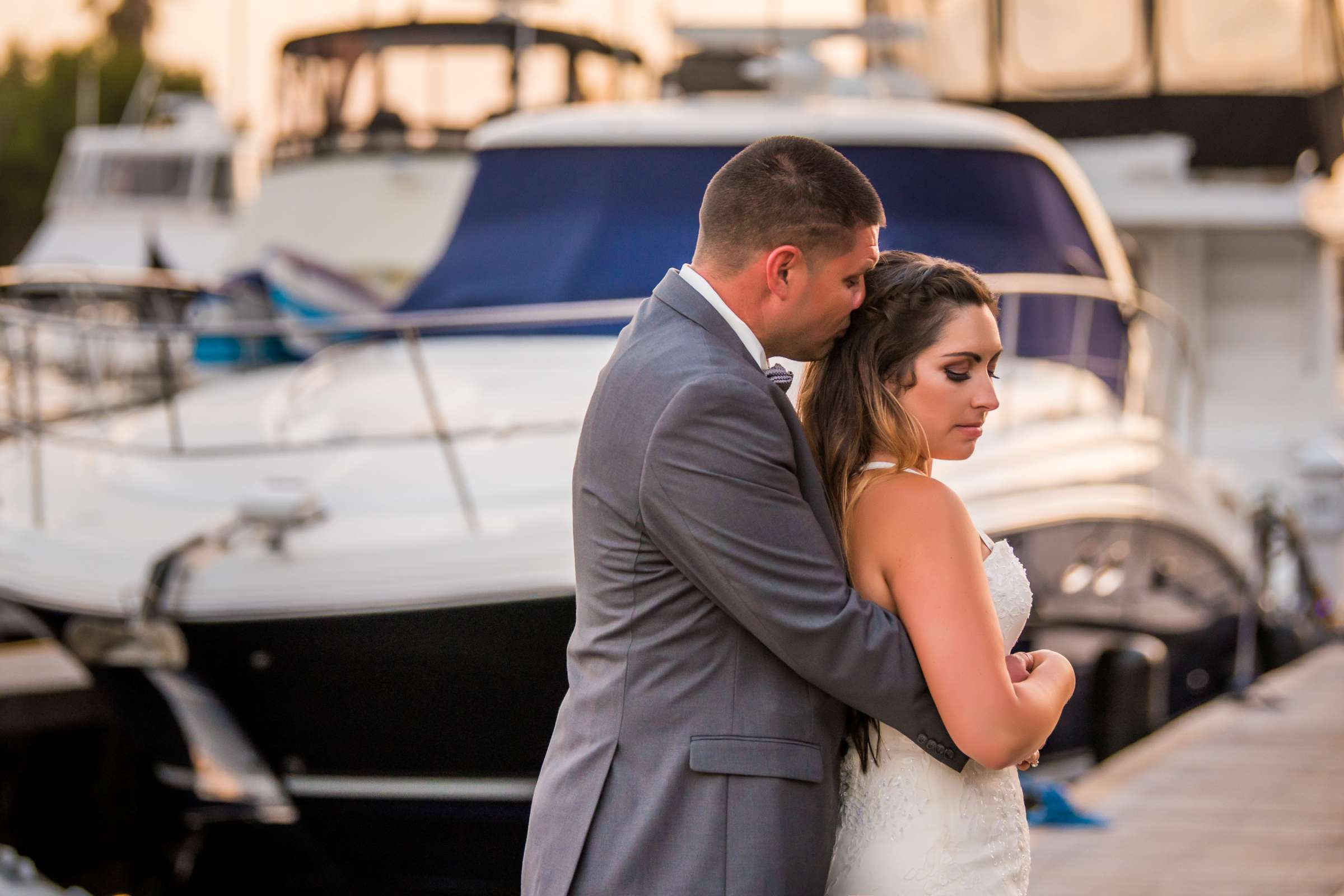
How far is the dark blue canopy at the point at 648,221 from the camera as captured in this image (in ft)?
17.8

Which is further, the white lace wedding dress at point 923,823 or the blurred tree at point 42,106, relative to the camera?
the blurred tree at point 42,106

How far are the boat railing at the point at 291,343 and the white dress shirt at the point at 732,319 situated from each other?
2.18 m

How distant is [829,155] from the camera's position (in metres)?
1.92

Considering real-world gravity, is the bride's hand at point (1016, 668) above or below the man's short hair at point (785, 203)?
below

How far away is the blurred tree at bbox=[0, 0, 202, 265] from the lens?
40188mm

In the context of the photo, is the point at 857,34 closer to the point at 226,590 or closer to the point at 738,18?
the point at 738,18

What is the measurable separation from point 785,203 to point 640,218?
12.1 feet

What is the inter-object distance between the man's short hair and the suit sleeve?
0.71ft

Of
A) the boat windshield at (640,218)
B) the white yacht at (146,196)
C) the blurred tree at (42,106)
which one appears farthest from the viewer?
the blurred tree at (42,106)

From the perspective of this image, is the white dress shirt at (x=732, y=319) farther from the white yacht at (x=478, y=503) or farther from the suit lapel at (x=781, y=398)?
the white yacht at (x=478, y=503)

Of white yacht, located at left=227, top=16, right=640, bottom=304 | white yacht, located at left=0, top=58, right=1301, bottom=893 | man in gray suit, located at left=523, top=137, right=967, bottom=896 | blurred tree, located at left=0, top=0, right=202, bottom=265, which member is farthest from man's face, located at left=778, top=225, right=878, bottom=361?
blurred tree, located at left=0, top=0, right=202, bottom=265

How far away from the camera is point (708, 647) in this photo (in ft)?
5.97

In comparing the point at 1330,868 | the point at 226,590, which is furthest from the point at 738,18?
the point at 1330,868

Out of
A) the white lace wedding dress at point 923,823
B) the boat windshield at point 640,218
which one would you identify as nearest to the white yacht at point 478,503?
the boat windshield at point 640,218
